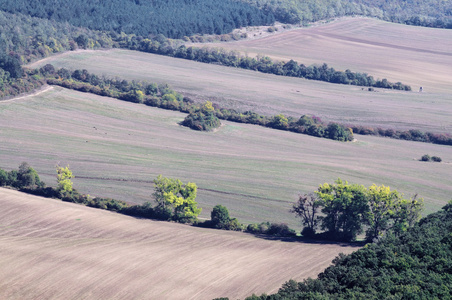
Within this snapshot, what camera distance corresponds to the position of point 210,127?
98.9 metres

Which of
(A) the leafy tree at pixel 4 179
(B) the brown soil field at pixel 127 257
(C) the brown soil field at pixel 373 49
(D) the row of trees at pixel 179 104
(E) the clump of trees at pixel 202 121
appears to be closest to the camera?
(B) the brown soil field at pixel 127 257

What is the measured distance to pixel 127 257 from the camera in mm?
53375

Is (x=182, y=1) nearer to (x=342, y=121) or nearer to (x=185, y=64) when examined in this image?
(x=185, y=64)

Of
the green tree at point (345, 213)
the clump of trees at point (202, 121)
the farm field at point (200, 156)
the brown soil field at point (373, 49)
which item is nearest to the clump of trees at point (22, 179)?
the farm field at point (200, 156)

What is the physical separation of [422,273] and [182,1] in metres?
167

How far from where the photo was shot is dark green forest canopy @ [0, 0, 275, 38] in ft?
548

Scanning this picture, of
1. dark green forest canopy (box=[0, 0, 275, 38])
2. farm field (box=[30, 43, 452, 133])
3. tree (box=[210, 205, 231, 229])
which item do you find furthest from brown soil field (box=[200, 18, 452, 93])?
tree (box=[210, 205, 231, 229])

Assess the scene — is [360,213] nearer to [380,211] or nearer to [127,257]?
[380,211]

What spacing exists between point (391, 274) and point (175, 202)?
2704 centimetres

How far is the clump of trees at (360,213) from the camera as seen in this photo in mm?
63188

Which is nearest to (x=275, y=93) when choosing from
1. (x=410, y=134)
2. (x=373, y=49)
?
(x=410, y=134)

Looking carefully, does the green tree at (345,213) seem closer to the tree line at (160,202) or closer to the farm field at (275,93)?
the tree line at (160,202)

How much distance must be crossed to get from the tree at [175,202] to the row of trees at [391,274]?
18.8 m

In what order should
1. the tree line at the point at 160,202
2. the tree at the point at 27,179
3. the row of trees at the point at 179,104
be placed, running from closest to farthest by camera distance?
1. the tree line at the point at 160,202
2. the tree at the point at 27,179
3. the row of trees at the point at 179,104
